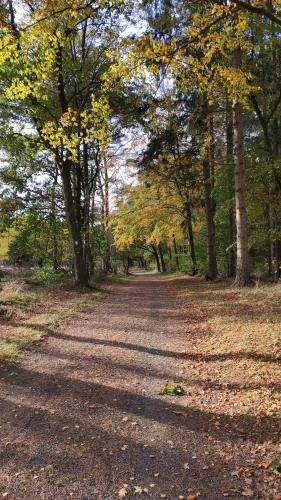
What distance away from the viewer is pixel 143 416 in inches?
180

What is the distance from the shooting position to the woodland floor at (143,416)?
332 centimetres

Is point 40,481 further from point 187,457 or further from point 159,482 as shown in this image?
point 187,457

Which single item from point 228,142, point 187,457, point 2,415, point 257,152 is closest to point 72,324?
point 2,415

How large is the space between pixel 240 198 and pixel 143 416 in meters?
9.08

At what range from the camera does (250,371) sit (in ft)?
18.9

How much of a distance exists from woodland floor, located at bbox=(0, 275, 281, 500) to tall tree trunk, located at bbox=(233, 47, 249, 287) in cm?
439

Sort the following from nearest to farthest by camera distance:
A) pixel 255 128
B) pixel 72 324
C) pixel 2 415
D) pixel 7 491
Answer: pixel 7 491 < pixel 2 415 < pixel 72 324 < pixel 255 128

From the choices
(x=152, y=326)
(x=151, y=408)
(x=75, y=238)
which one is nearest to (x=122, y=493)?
(x=151, y=408)

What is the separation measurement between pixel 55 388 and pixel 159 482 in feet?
8.01

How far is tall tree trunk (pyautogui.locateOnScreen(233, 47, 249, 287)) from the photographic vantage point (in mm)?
12312

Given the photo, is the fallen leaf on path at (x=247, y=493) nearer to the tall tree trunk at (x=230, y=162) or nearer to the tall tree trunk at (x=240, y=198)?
the tall tree trunk at (x=240, y=198)

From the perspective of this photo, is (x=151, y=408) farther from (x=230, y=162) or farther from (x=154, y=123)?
(x=230, y=162)

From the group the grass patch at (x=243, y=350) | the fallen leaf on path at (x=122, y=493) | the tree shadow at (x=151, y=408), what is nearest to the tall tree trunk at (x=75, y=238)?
the grass patch at (x=243, y=350)

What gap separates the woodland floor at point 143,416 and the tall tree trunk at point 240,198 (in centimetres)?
439
